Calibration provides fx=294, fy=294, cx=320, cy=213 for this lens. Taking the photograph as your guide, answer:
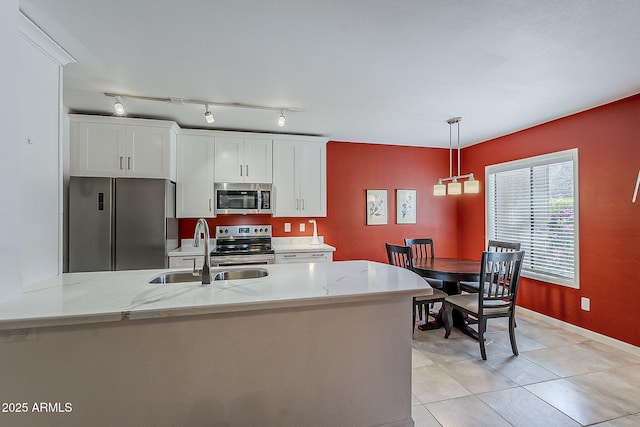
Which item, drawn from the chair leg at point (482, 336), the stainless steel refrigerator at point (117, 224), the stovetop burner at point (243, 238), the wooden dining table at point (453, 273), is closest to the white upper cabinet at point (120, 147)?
the stainless steel refrigerator at point (117, 224)

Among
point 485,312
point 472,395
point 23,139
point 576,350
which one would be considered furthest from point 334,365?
point 576,350

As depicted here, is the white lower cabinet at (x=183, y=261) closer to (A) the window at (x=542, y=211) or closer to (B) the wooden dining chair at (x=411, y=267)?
(B) the wooden dining chair at (x=411, y=267)

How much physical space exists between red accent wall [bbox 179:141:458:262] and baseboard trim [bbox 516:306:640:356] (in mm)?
1461

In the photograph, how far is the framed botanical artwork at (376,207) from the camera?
4645mm

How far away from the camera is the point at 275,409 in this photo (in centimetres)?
155

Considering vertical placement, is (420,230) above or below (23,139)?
below

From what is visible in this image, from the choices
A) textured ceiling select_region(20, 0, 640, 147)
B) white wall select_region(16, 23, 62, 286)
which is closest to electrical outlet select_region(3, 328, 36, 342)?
white wall select_region(16, 23, 62, 286)

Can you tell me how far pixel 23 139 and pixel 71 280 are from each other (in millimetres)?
864

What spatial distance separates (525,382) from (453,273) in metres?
1.00

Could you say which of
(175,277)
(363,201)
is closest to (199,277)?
(175,277)

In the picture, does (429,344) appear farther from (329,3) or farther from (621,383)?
(329,3)

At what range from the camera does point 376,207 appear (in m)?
4.68

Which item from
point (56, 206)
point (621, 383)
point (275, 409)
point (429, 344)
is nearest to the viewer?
point (275, 409)

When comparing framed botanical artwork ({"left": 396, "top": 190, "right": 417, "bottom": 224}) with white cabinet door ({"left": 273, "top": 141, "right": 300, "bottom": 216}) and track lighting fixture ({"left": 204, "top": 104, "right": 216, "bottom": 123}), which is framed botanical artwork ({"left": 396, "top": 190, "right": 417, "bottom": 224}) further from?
track lighting fixture ({"left": 204, "top": 104, "right": 216, "bottom": 123})
